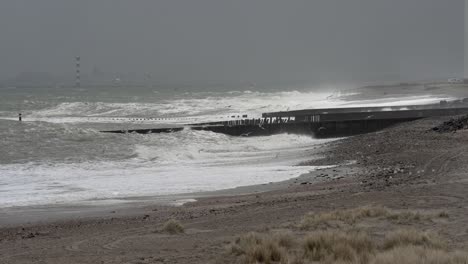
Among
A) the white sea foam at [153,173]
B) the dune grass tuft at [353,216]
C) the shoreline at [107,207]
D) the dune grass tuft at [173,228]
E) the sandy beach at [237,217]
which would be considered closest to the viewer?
the sandy beach at [237,217]

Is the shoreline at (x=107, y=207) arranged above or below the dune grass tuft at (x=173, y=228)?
below

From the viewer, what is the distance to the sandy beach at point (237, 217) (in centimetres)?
917

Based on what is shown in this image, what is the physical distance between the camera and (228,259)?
8.22 meters

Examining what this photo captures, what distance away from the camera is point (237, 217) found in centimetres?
1196

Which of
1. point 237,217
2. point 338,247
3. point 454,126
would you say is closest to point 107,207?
point 237,217

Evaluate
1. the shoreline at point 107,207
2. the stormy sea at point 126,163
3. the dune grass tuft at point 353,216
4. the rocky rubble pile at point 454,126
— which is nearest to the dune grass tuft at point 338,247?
the dune grass tuft at point 353,216

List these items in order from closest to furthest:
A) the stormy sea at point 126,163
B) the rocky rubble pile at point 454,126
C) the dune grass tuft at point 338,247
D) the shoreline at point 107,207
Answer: the dune grass tuft at point 338,247, the shoreline at point 107,207, the stormy sea at point 126,163, the rocky rubble pile at point 454,126

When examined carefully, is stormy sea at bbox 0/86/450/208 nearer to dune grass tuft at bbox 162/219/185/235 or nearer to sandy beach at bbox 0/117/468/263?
sandy beach at bbox 0/117/468/263

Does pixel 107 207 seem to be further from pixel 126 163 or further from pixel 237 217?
pixel 126 163

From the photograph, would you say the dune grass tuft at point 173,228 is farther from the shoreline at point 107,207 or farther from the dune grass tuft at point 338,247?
the dune grass tuft at point 338,247

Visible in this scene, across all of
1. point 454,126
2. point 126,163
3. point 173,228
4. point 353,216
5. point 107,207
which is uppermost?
point 454,126

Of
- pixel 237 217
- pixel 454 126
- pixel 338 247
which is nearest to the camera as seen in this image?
pixel 338 247

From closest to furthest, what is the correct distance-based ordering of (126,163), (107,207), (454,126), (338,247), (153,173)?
(338,247)
(107,207)
(153,173)
(126,163)
(454,126)

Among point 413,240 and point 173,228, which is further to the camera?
point 173,228
